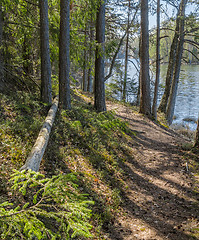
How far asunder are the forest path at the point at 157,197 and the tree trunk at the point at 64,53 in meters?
3.74

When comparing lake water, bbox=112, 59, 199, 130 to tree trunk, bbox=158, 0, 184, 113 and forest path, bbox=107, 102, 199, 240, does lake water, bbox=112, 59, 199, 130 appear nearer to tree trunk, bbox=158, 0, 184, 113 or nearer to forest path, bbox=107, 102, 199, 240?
tree trunk, bbox=158, 0, 184, 113

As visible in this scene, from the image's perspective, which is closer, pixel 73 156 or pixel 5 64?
pixel 73 156

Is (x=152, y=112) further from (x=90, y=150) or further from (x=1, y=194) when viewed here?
(x=1, y=194)

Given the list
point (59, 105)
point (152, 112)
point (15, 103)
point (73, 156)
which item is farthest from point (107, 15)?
point (73, 156)

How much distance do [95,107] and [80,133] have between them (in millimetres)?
3734

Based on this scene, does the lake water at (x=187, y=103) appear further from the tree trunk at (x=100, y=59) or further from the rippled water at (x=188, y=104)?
the tree trunk at (x=100, y=59)

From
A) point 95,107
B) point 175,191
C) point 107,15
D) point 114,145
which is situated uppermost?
point 107,15

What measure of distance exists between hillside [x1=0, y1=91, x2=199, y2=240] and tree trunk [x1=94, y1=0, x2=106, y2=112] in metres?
1.33

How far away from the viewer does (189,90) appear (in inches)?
1286

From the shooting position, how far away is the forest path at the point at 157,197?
14.5ft

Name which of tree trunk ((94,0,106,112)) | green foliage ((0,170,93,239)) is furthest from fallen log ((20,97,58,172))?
tree trunk ((94,0,106,112))

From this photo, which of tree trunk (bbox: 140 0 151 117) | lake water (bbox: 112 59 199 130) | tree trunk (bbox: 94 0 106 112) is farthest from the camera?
lake water (bbox: 112 59 199 130)

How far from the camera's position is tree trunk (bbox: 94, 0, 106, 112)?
1001cm

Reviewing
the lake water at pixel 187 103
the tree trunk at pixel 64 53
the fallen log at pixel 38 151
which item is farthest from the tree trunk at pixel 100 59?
the lake water at pixel 187 103
